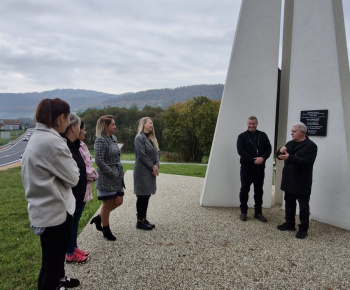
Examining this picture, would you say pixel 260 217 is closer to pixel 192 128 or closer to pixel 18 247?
pixel 18 247

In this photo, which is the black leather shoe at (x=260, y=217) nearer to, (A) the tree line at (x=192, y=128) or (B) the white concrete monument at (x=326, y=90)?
(B) the white concrete monument at (x=326, y=90)

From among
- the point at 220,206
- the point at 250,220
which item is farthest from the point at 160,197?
the point at 250,220

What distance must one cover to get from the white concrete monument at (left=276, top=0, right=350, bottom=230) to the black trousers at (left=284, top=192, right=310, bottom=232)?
82 centimetres

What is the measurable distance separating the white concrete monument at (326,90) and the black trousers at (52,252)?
14.7 feet

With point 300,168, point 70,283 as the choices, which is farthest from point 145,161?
point 300,168

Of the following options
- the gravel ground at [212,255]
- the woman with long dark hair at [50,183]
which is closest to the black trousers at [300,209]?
the gravel ground at [212,255]

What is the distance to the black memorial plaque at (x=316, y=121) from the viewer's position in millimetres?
4812

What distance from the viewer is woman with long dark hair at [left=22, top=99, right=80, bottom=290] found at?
2.07 metres

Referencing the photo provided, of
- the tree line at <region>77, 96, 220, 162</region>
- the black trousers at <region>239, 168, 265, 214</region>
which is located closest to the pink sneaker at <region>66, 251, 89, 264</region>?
the black trousers at <region>239, 168, 265, 214</region>

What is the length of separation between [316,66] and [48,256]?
5.16m

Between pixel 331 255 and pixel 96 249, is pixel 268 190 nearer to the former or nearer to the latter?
pixel 331 255

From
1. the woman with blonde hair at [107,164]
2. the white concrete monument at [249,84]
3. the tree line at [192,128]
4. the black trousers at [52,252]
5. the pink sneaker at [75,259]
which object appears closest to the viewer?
the black trousers at [52,252]

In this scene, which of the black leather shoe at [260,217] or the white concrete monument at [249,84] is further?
the white concrete monument at [249,84]

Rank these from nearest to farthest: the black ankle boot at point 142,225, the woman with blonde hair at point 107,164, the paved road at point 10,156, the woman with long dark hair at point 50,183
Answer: the woman with long dark hair at point 50,183
the woman with blonde hair at point 107,164
the black ankle boot at point 142,225
the paved road at point 10,156
